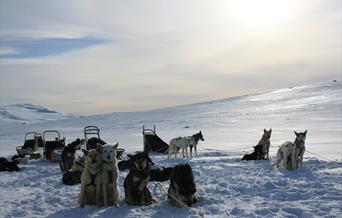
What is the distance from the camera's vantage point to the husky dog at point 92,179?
7.66 m

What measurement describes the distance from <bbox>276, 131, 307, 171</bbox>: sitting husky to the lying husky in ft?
15.7

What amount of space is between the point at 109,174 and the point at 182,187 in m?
1.28

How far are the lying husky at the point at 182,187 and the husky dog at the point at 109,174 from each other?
3.23 feet

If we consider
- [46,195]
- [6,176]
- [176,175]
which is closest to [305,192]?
[176,175]

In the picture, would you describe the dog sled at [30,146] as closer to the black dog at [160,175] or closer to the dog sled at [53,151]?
the dog sled at [53,151]

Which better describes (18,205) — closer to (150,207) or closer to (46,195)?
(46,195)

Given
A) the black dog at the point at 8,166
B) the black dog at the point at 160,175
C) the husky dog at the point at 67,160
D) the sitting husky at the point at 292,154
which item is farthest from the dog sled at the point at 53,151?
the sitting husky at the point at 292,154

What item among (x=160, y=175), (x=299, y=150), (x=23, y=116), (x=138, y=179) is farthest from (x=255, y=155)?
(x=23, y=116)

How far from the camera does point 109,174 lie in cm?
775

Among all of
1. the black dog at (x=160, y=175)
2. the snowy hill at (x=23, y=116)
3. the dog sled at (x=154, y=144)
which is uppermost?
the snowy hill at (x=23, y=116)

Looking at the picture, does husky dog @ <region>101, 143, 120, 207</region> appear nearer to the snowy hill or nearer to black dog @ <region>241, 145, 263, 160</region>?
black dog @ <region>241, 145, 263, 160</region>

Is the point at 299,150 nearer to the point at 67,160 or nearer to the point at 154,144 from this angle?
the point at 67,160

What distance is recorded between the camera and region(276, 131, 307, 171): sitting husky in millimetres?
11781

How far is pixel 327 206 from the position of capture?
743 cm
